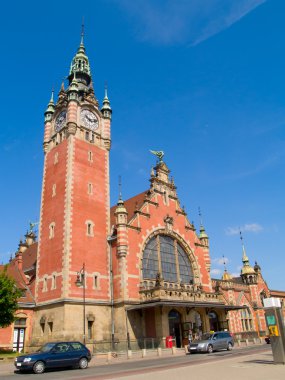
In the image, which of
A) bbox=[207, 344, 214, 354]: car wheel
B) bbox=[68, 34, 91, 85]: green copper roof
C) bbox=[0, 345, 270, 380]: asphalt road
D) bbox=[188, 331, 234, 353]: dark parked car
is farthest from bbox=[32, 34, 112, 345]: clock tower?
bbox=[207, 344, 214, 354]: car wheel

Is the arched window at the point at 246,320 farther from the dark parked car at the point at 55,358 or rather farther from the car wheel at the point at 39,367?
the car wheel at the point at 39,367

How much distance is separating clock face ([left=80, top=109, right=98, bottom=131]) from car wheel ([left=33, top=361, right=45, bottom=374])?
28.8 meters

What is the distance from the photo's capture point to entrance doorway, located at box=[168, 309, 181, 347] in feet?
114

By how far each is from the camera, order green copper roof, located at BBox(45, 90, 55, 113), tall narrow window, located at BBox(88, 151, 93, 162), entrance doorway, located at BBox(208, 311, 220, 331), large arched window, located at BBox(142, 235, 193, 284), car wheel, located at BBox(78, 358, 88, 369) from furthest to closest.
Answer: green copper roof, located at BBox(45, 90, 55, 113)
entrance doorway, located at BBox(208, 311, 220, 331)
tall narrow window, located at BBox(88, 151, 93, 162)
large arched window, located at BBox(142, 235, 193, 284)
car wheel, located at BBox(78, 358, 88, 369)

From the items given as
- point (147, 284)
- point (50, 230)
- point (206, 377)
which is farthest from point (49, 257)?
point (206, 377)

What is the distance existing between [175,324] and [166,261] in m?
7.12

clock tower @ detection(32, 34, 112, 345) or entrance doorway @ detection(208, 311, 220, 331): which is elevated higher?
clock tower @ detection(32, 34, 112, 345)

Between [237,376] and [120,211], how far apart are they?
81.0ft

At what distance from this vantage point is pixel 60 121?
4222cm

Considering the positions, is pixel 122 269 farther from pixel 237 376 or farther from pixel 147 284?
pixel 237 376

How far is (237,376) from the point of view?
41.7 feet

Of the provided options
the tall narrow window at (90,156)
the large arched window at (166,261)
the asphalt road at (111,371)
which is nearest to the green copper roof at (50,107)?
the tall narrow window at (90,156)

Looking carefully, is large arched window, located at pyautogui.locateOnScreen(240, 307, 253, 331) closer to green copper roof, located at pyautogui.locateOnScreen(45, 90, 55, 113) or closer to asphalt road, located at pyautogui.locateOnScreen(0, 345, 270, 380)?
asphalt road, located at pyautogui.locateOnScreen(0, 345, 270, 380)

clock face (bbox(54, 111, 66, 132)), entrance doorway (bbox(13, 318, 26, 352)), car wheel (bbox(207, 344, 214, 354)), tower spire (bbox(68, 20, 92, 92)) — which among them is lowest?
car wheel (bbox(207, 344, 214, 354))
